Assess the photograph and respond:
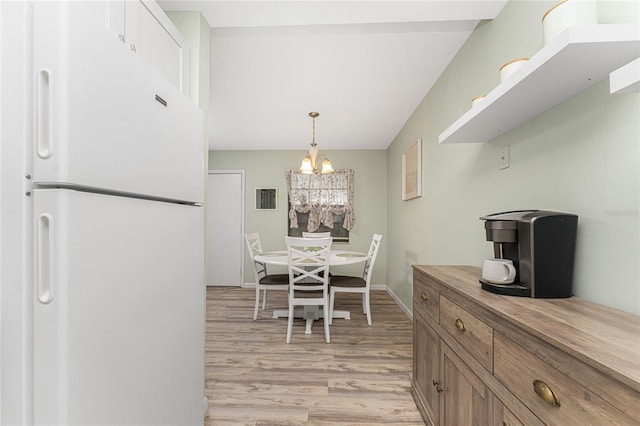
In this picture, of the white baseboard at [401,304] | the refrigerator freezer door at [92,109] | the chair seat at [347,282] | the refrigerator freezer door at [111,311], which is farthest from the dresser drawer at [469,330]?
the white baseboard at [401,304]

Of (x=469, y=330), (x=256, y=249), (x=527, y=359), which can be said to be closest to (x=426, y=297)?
(x=469, y=330)

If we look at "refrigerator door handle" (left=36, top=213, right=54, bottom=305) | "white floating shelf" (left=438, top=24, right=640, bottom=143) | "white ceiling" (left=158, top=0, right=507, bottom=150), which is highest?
"white ceiling" (left=158, top=0, right=507, bottom=150)

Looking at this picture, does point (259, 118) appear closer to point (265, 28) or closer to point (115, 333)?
point (265, 28)

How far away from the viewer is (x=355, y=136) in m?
4.37

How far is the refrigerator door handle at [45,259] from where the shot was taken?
0.64 m

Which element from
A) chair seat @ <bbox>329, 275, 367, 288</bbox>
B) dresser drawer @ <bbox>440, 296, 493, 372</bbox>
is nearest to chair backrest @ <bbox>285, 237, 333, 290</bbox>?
chair seat @ <bbox>329, 275, 367, 288</bbox>

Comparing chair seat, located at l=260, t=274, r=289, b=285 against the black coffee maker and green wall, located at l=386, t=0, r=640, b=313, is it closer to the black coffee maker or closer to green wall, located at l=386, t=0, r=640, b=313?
green wall, located at l=386, t=0, r=640, b=313

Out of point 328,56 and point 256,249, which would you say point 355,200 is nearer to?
point 256,249

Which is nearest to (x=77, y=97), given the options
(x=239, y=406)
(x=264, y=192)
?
(x=239, y=406)

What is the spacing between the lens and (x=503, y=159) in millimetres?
1619

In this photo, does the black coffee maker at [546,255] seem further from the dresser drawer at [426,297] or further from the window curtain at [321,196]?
the window curtain at [321,196]

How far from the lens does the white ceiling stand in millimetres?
1646

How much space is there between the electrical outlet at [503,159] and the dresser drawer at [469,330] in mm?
788

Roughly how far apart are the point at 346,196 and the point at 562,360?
4445 millimetres
